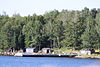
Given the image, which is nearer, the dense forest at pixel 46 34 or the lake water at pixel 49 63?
the lake water at pixel 49 63

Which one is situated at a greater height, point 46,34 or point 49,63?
point 46,34

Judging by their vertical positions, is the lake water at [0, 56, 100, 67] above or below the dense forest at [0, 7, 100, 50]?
below

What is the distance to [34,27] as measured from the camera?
153 metres

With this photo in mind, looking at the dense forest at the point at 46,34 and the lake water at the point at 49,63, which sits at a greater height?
the dense forest at the point at 46,34

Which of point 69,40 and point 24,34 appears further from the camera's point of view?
point 24,34

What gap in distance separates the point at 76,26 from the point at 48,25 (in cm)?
2008

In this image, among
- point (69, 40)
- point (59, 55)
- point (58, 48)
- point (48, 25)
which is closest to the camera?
point (59, 55)

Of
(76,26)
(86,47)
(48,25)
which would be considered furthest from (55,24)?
(86,47)

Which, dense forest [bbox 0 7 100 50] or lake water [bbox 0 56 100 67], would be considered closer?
lake water [bbox 0 56 100 67]

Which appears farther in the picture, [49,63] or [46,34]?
[46,34]

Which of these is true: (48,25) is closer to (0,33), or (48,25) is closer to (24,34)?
(24,34)

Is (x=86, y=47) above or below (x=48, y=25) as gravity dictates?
below

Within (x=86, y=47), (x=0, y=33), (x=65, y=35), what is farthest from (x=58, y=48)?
(x=0, y=33)

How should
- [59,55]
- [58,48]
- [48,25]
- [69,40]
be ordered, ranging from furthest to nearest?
[48,25], [58,48], [69,40], [59,55]
